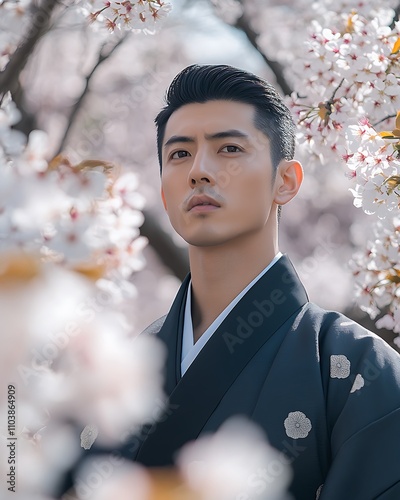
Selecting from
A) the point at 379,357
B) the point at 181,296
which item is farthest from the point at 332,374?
the point at 181,296

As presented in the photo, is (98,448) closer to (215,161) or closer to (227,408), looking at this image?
(227,408)

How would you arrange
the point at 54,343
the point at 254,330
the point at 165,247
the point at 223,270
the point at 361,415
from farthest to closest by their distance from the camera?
the point at 165,247
the point at 223,270
the point at 254,330
the point at 361,415
the point at 54,343

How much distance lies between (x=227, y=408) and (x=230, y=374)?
95 millimetres

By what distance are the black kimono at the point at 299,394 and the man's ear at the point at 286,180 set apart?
231 millimetres

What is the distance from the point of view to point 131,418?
0.59 m

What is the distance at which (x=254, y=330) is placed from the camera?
74.4 inches

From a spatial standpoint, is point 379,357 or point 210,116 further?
point 210,116

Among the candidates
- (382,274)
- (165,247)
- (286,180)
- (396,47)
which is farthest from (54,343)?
(165,247)

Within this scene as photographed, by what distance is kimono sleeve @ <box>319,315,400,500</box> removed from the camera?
1.54 meters

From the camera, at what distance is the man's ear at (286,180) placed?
209 centimetres

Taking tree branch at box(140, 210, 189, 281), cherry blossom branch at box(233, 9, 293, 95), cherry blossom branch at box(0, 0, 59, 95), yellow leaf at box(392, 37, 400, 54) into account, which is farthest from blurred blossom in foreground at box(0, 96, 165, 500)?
cherry blossom branch at box(233, 9, 293, 95)

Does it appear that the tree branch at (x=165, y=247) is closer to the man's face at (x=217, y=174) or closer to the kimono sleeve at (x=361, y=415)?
the man's face at (x=217, y=174)

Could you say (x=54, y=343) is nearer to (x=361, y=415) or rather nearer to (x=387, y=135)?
(x=361, y=415)

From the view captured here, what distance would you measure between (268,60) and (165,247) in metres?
1.24
